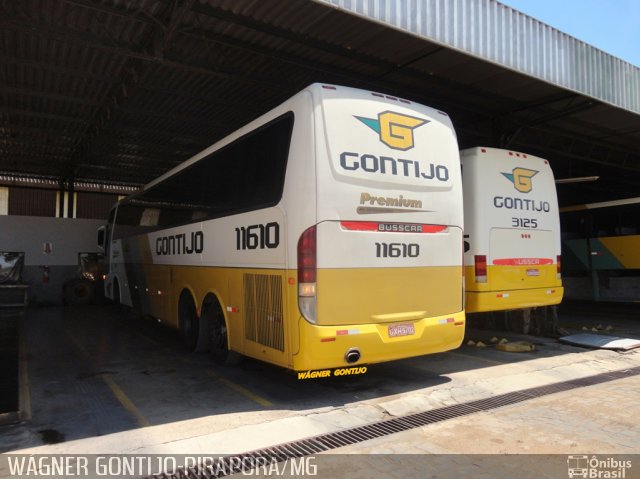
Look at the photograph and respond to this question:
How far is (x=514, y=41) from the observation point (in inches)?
320

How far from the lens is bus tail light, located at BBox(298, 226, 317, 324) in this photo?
5.13m

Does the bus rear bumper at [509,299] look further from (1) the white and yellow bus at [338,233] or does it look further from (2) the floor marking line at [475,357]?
(1) the white and yellow bus at [338,233]

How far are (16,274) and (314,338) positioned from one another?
1371cm

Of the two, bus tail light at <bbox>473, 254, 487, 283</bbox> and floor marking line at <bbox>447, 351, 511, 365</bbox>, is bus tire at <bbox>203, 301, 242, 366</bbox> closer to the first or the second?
floor marking line at <bbox>447, 351, 511, 365</bbox>

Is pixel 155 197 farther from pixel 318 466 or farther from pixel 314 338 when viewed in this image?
pixel 318 466

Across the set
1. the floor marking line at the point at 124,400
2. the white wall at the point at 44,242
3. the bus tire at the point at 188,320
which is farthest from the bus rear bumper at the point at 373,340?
the white wall at the point at 44,242

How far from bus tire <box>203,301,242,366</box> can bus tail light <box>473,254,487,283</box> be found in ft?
13.1

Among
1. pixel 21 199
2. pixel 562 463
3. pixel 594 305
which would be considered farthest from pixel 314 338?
pixel 21 199

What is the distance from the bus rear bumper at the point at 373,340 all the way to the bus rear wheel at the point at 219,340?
2.19 meters

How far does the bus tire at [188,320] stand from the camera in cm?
819

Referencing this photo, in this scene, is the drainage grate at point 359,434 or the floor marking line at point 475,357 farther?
the floor marking line at point 475,357

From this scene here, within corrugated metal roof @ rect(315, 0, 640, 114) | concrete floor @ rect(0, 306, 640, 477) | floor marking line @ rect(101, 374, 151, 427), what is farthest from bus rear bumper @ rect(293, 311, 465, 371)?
corrugated metal roof @ rect(315, 0, 640, 114)

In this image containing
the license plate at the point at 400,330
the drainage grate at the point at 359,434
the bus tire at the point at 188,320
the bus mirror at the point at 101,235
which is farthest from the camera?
the bus mirror at the point at 101,235

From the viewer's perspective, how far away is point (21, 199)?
22391 millimetres
